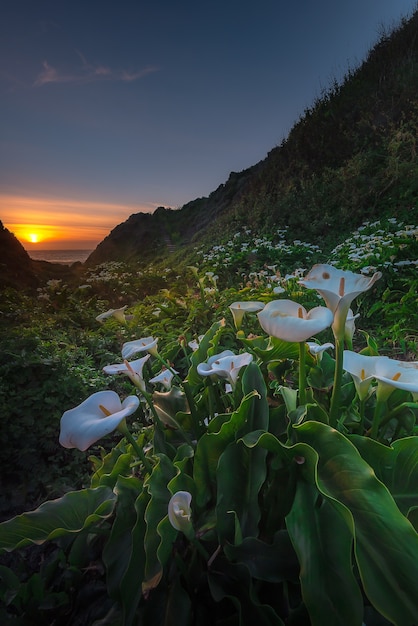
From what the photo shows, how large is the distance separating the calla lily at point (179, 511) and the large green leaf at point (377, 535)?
10.7 inches

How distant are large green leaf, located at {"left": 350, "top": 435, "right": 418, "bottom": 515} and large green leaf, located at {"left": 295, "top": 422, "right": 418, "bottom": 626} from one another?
13 cm

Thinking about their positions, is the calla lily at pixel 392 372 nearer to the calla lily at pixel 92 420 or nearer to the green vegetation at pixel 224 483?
the green vegetation at pixel 224 483

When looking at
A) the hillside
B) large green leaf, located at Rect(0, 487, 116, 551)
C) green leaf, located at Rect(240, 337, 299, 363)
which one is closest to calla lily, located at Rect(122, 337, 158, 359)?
green leaf, located at Rect(240, 337, 299, 363)

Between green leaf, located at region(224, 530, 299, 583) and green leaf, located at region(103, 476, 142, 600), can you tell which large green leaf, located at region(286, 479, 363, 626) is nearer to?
green leaf, located at region(224, 530, 299, 583)

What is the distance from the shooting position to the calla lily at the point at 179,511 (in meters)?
0.79

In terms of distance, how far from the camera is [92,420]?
37.0 inches

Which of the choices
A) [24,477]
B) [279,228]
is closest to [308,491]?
[24,477]

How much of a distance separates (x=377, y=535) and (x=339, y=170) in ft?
29.6

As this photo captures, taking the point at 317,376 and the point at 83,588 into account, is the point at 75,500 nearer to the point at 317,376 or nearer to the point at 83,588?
the point at 83,588

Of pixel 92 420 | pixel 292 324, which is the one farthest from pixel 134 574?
pixel 292 324

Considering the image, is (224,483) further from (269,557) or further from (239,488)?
(269,557)

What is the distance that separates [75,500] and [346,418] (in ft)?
2.70

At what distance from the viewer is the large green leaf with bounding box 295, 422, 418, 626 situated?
691mm

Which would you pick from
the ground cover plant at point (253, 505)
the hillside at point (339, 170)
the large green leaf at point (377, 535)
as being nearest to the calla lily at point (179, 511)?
the ground cover plant at point (253, 505)
